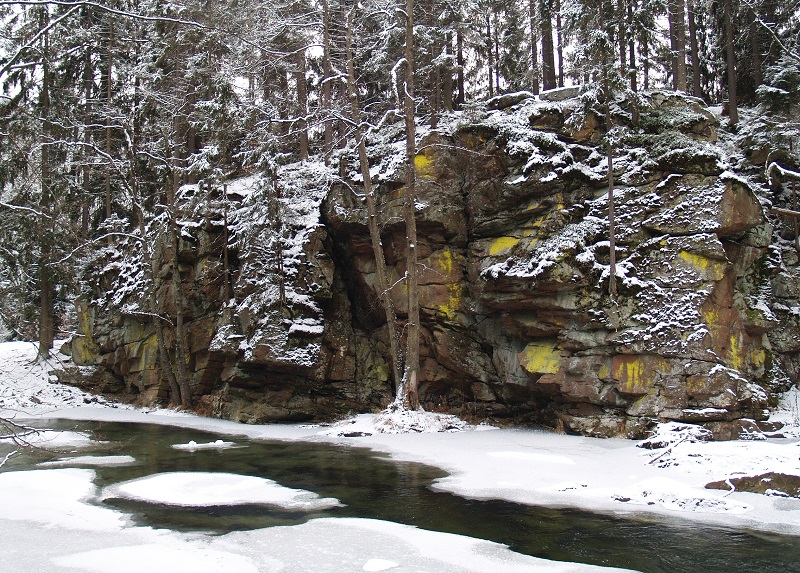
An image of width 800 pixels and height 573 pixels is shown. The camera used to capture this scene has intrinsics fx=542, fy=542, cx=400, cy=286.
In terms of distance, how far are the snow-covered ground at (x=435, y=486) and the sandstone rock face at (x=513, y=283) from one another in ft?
5.85

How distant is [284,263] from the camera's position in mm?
20859

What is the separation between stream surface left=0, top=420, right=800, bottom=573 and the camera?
22.2ft

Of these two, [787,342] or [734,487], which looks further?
[787,342]

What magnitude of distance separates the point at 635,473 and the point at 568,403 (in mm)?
5124

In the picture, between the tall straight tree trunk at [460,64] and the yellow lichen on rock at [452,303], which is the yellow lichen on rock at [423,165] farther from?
the yellow lichen on rock at [452,303]

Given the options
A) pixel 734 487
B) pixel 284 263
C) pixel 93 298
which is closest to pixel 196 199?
pixel 284 263

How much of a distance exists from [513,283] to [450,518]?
9.49m

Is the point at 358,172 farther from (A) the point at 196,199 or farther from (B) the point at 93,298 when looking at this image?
(B) the point at 93,298

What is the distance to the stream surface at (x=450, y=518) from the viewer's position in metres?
6.77

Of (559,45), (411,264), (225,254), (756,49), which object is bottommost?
(411,264)

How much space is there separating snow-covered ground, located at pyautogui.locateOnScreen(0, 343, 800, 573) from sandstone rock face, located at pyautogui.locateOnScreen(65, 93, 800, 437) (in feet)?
5.85

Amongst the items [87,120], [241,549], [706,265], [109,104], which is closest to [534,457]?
[706,265]

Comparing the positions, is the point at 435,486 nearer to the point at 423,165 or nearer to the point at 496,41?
the point at 423,165

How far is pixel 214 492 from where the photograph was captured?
9.73 m
